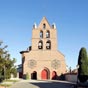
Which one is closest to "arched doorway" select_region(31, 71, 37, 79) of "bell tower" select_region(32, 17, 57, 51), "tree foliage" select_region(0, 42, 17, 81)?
"bell tower" select_region(32, 17, 57, 51)

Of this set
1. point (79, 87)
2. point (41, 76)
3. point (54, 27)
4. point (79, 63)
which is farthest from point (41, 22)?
point (79, 87)

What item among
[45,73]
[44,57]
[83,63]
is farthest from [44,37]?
[83,63]

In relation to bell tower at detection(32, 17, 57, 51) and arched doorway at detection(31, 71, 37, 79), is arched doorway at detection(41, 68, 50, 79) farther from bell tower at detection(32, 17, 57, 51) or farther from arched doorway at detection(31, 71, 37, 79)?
bell tower at detection(32, 17, 57, 51)

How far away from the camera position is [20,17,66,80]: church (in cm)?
8325

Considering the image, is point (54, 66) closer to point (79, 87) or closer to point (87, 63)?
point (87, 63)

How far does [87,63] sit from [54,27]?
36270 millimetres

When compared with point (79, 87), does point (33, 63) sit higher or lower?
higher

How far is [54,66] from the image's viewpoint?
273 ft

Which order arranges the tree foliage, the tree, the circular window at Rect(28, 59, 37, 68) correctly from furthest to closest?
1. the circular window at Rect(28, 59, 37, 68)
2. the tree
3. the tree foliage

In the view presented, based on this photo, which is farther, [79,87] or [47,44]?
[47,44]

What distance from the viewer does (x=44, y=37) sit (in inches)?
3346

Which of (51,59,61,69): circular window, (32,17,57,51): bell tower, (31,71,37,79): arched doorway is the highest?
(32,17,57,51): bell tower

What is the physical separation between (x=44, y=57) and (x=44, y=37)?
18.4 ft

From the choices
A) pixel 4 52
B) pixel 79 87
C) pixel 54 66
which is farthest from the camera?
pixel 54 66
